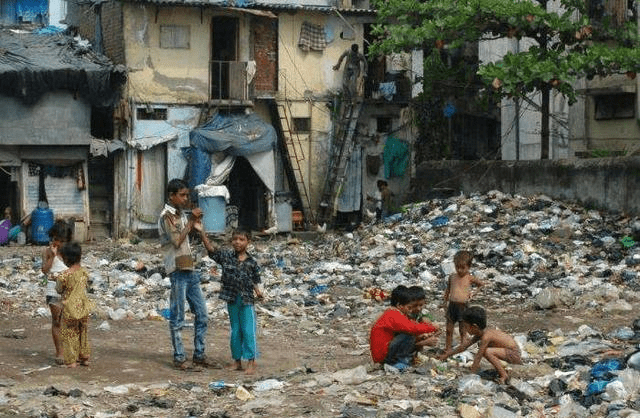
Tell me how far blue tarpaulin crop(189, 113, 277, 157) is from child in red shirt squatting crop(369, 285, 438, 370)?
58.0ft

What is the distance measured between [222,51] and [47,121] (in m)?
4.90

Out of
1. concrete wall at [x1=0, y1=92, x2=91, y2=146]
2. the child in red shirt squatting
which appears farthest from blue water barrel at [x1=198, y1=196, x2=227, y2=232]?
the child in red shirt squatting

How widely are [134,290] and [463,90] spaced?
1050 centimetres

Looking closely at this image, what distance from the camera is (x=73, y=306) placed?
1015 cm

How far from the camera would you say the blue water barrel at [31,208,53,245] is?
25531 mm

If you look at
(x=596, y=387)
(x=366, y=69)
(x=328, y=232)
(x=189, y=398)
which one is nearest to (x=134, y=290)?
(x=189, y=398)

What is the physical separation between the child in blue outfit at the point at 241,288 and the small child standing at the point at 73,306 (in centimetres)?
120

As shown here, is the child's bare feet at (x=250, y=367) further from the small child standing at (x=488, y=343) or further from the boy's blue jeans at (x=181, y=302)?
the small child standing at (x=488, y=343)

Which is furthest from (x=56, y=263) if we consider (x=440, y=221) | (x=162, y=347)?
(x=440, y=221)

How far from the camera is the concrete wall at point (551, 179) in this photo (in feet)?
62.6

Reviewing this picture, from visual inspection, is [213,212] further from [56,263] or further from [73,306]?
[73,306]

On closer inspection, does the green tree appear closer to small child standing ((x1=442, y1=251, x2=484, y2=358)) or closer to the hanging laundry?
the hanging laundry

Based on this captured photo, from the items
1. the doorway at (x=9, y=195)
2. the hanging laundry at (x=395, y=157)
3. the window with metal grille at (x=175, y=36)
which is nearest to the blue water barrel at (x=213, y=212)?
the window with metal grille at (x=175, y=36)

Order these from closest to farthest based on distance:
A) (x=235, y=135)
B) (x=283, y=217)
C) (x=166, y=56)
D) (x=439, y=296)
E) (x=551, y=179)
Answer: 1. (x=439, y=296)
2. (x=551, y=179)
3. (x=235, y=135)
4. (x=166, y=56)
5. (x=283, y=217)
